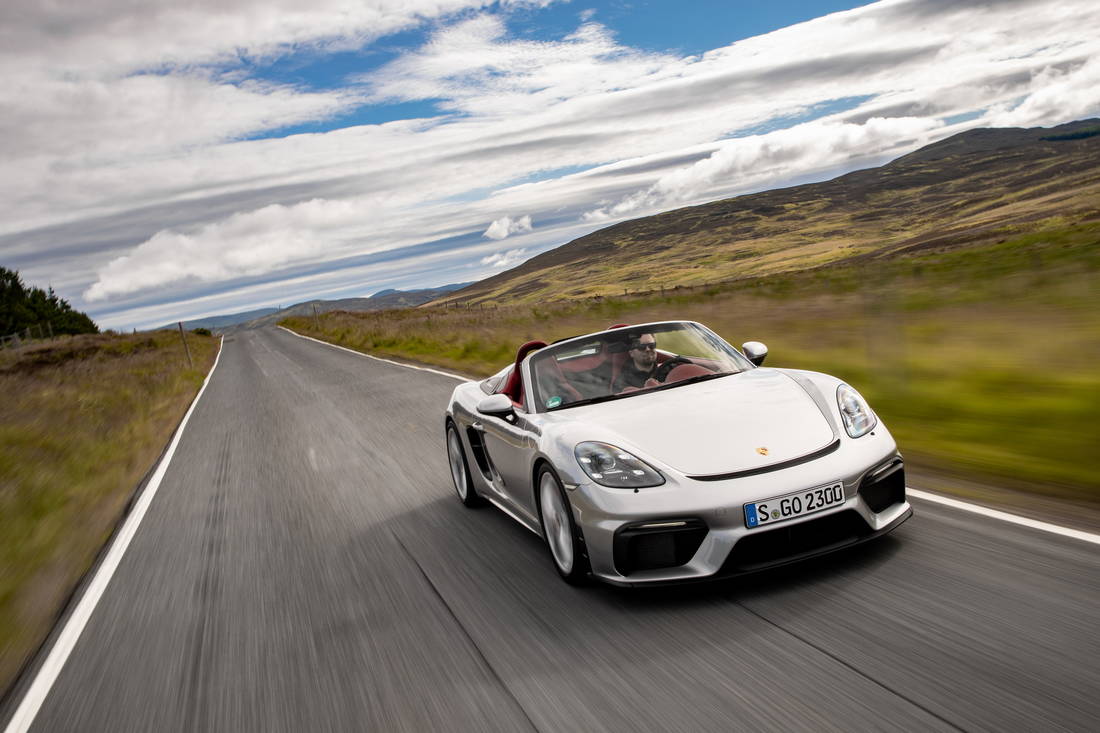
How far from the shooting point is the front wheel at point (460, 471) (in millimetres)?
6438

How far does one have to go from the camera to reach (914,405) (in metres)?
8.30

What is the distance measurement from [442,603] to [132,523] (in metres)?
4.90

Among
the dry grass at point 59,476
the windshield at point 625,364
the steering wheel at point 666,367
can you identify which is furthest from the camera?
the dry grass at point 59,476

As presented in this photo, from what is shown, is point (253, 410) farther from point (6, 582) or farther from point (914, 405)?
point (914, 405)

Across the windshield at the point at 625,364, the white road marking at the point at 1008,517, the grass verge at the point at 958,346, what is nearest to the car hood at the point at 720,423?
the windshield at the point at 625,364

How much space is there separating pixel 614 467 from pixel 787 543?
0.88 metres

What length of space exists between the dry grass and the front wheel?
2.94m

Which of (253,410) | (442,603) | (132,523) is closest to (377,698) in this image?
(442,603)

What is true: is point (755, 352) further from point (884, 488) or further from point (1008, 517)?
point (1008, 517)

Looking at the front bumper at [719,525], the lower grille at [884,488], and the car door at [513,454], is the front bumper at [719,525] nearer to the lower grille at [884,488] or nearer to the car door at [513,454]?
the lower grille at [884,488]

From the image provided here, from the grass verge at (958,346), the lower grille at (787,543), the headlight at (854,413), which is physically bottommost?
the grass verge at (958,346)

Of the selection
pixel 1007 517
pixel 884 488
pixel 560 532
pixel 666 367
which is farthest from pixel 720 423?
pixel 1007 517

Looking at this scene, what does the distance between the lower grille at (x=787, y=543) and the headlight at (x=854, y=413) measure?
1.81 feet

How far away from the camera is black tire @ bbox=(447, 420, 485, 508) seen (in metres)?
6.43
